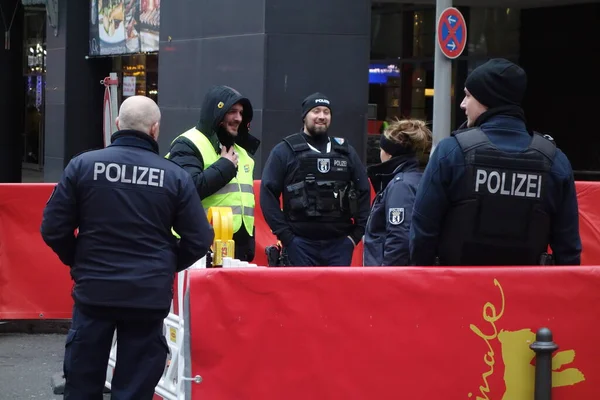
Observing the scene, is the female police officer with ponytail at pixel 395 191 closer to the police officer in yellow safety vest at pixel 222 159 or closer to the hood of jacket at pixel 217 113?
the police officer in yellow safety vest at pixel 222 159

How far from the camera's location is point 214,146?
7.06 m

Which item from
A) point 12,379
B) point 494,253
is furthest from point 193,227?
point 12,379

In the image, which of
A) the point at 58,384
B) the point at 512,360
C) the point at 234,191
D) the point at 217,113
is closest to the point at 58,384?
the point at 58,384

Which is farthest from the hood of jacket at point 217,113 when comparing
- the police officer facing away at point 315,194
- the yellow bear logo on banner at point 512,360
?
the yellow bear logo on banner at point 512,360

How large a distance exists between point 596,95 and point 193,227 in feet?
44.8

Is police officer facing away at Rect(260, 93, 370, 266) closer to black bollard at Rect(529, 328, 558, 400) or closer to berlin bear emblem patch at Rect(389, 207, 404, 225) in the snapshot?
berlin bear emblem patch at Rect(389, 207, 404, 225)

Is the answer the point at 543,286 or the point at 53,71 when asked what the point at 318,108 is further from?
the point at 53,71

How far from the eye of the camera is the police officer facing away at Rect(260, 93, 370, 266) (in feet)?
25.3

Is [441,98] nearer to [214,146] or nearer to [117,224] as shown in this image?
[214,146]

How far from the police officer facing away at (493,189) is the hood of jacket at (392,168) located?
139 centimetres

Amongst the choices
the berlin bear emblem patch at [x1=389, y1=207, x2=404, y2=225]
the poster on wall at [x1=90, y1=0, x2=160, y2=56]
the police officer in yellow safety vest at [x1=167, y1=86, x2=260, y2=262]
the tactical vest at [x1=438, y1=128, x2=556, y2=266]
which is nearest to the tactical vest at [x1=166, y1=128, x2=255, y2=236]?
the police officer in yellow safety vest at [x1=167, y1=86, x2=260, y2=262]

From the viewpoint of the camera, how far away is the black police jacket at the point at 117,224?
4.97 m

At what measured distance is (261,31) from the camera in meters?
13.9

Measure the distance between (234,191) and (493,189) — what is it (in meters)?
2.43
